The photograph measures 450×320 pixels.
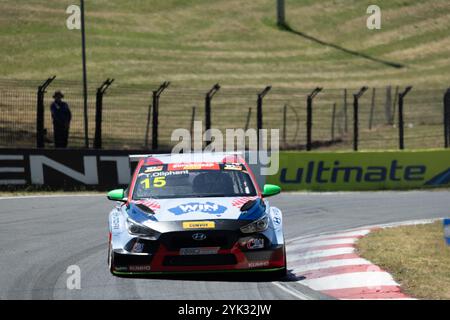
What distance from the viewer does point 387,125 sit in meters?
38.7

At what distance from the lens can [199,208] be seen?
480 inches

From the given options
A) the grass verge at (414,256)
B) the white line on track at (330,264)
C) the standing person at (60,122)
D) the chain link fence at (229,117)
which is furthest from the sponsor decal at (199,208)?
the chain link fence at (229,117)

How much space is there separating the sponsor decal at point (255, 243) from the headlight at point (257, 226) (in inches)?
4.6

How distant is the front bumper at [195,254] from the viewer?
11.7 m

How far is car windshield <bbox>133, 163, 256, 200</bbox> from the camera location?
1301 cm

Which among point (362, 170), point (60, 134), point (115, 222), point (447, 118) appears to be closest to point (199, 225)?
point (115, 222)

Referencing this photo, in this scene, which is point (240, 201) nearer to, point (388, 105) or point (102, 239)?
point (102, 239)

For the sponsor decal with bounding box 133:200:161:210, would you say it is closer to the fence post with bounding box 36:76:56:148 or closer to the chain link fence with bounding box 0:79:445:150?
the fence post with bounding box 36:76:56:148

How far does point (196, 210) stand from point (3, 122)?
21337mm

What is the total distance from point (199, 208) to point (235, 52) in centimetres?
4343

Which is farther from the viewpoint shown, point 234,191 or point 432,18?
point 432,18

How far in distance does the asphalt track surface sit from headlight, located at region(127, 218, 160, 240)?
1.67ft
